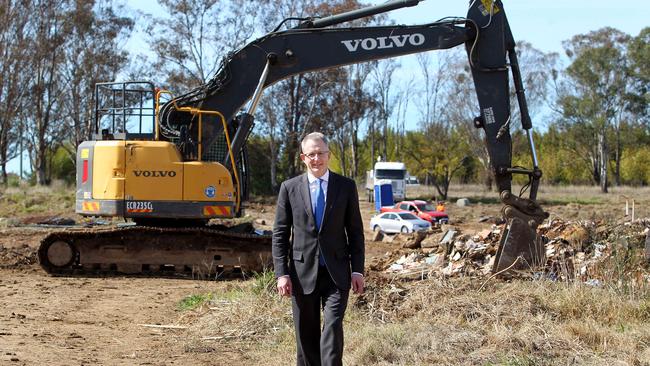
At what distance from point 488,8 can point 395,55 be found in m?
1.79

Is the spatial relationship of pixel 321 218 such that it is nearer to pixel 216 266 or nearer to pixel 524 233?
pixel 524 233

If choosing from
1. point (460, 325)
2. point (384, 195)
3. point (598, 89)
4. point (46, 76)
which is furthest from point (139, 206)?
point (598, 89)

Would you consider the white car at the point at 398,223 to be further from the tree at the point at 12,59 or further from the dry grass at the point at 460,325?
the tree at the point at 12,59

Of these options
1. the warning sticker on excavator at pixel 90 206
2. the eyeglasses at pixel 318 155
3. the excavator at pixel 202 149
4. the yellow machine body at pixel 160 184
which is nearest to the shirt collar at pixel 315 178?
the eyeglasses at pixel 318 155

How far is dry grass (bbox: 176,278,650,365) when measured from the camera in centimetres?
768

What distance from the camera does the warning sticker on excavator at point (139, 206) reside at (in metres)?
15.6

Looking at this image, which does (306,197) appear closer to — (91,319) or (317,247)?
(317,247)

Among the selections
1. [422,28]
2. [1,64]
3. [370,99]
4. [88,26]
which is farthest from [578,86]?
[422,28]

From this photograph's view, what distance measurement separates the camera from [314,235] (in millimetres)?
6688

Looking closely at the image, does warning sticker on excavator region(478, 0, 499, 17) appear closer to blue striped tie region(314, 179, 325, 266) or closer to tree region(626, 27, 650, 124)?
blue striped tie region(314, 179, 325, 266)

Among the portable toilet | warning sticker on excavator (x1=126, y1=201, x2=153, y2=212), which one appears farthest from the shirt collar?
the portable toilet

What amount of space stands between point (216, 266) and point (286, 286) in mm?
9766

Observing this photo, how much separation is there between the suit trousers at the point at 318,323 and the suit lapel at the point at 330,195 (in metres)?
0.40

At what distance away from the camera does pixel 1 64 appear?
167ft
